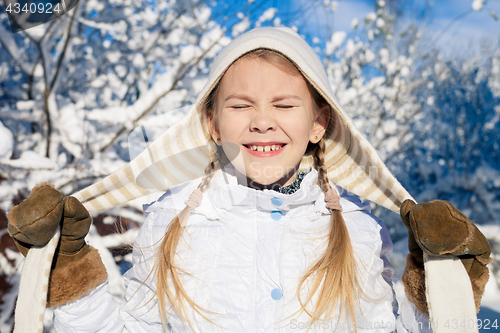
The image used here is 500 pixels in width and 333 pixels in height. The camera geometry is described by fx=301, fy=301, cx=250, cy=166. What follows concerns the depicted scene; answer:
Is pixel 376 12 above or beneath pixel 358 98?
above

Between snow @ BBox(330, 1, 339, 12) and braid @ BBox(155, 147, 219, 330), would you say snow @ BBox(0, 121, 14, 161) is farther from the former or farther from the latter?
snow @ BBox(330, 1, 339, 12)

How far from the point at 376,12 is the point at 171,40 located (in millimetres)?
3496

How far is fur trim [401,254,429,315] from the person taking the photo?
1127 mm

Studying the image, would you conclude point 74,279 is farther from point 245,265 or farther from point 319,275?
point 319,275

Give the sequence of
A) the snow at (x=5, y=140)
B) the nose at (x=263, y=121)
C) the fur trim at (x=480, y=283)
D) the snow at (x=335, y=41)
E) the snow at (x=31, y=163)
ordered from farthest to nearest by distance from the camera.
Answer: the snow at (x=335, y=41) < the snow at (x=31, y=163) < the snow at (x=5, y=140) < the nose at (x=263, y=121) < the fur trim at (x=480, y=283)

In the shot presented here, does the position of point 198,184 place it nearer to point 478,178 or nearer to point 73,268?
point 73,268

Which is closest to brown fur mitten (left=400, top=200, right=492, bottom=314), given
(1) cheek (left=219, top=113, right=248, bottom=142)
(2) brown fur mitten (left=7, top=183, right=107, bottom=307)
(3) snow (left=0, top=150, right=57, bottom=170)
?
(1) cheek (left=219, top=113, right=248, bottom=142)

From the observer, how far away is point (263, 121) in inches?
48.2

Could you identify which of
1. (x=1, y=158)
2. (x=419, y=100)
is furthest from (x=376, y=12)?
(x=1, y=158)

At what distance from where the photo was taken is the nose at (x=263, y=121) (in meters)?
1.23

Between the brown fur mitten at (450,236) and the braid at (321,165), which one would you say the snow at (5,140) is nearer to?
the braid at (321,165)

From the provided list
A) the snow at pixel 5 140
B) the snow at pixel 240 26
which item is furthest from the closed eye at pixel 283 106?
the snow at pixel 240 26

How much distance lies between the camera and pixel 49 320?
2736 mm

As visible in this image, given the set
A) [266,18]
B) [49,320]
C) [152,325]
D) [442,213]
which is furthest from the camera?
[266,18]
